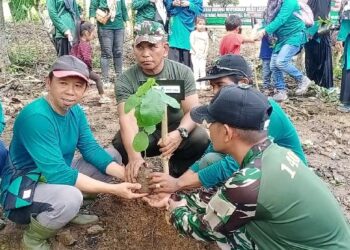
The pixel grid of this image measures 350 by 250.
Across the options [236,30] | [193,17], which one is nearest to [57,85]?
[193,17]

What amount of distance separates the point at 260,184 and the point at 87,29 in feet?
16.0

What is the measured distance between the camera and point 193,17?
6.61 m

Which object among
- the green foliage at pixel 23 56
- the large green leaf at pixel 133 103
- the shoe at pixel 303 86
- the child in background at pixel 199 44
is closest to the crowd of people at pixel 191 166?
the large green leaf at pixel 133 103

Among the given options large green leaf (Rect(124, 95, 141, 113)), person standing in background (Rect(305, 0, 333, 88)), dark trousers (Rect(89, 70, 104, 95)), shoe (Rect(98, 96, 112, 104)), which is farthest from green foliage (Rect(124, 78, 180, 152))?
person standing in background (Rect(305, 0, 333, 88))

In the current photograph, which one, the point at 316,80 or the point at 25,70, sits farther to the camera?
the point at 25,70

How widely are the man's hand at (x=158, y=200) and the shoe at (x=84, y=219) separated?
0.51 m

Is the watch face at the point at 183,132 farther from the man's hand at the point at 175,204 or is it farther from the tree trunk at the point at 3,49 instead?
the tree trunk at the point at 3,49

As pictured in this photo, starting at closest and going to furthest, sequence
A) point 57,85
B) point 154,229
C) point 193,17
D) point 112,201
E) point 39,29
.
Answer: point 57,85, point 154,229, point 112,201, point 193,17, point 39,29

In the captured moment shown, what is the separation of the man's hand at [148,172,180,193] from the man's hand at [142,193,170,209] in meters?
0.04

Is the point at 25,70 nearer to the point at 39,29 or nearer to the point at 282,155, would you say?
the point at 39,29

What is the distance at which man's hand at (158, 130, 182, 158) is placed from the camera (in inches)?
109

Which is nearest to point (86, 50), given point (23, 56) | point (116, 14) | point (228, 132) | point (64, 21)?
point (64, 21)

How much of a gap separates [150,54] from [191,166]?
2.72 feet

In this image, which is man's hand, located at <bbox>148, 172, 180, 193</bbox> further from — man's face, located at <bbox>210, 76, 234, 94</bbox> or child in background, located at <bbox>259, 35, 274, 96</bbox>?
child in background, located at <bbox>259, 35, 274, 96</bbox>
